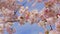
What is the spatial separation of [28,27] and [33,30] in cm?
6

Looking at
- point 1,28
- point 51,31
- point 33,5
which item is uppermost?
point 33,5

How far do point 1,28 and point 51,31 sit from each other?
19.9 inches

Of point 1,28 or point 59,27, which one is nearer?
point 59,27

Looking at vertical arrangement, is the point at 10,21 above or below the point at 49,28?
above

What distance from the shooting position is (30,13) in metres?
1.85

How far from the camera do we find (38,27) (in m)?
1.79

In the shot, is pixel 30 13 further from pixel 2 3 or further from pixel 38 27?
pixel 2 3

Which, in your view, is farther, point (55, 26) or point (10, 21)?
point (10, 21)

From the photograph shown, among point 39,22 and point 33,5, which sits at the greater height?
point 33,5

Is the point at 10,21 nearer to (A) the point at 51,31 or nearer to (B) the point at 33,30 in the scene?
(B) the point at 33,30

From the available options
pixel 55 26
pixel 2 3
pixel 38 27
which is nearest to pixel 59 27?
pixel 55 26

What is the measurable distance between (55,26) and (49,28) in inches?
2.5

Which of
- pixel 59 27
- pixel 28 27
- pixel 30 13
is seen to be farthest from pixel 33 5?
pixel 59 27

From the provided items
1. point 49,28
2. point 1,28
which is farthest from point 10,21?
point 49,28
